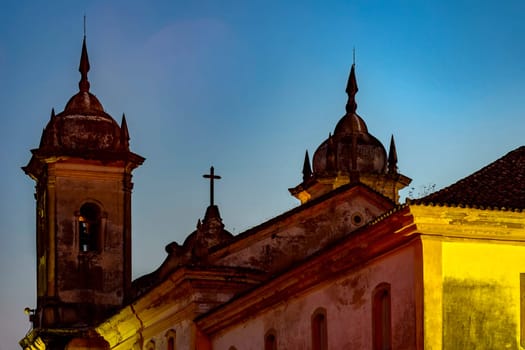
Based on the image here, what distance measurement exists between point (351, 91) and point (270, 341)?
53.0 feet

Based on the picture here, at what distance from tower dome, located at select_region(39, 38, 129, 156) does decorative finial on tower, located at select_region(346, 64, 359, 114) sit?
7187 millimetres

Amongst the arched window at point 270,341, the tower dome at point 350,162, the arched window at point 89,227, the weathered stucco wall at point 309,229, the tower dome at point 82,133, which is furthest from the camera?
the arched window at point 89,227

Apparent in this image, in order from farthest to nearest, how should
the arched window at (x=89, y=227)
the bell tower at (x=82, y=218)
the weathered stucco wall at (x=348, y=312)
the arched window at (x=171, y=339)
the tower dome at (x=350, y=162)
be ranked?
the arched window at (x=89, y=227) < the bell tower at (x=82, y=218) < the tower dome at (x=350, y=162) < the arched window at (x=171, y=339) < the weathered stucco wall at (x=348, y=312)

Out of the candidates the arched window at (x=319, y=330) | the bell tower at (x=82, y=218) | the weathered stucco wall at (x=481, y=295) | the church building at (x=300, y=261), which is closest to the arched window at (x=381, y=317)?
the church building at (x=300, y=261)

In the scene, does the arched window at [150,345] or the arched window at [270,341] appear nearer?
the arched window at [270,341]

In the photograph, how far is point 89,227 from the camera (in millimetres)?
48781

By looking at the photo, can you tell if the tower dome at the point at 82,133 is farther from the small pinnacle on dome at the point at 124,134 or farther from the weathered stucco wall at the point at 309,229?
the weathered stucco wall at the point at 309,229

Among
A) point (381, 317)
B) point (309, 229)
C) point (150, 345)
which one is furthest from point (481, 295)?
point (150, 345)

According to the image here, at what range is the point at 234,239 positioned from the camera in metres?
37.5

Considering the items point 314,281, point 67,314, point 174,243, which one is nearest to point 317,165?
point 174,243

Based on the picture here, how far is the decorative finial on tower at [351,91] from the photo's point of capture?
4491 centimetres

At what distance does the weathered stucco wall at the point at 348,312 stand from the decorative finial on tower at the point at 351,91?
13914 millimetres

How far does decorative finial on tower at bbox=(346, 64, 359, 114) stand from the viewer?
147 ft

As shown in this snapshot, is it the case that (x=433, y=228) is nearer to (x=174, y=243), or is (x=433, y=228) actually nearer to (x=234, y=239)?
(x=234, y=239)
